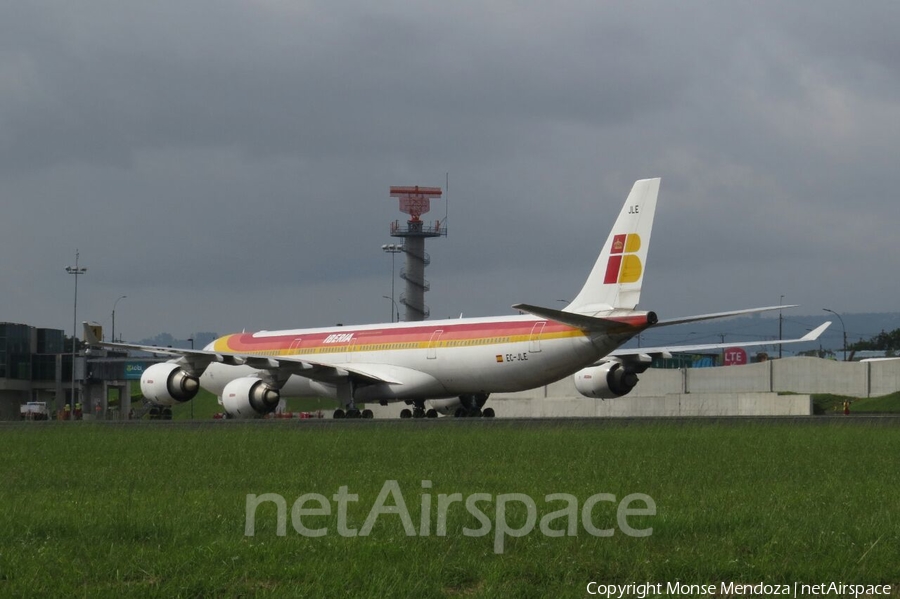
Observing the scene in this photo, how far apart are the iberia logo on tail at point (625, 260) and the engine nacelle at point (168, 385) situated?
1675 cm

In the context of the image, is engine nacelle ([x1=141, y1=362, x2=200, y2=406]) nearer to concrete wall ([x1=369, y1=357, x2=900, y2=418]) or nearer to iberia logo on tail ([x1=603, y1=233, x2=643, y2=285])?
iberia logo on tail ([x1=603, y1=233, x2=643, y2=285])

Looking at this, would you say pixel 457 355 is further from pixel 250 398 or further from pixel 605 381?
pixel 250 398

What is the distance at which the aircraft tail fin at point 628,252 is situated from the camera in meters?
39.0

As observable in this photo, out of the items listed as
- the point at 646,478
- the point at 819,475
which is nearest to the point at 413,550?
the point at 646,478

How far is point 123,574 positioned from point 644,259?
32.0m

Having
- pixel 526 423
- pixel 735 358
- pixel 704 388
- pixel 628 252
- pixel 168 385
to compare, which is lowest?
pixel 526 423

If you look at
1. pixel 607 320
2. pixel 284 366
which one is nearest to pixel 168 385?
pixel 284 366

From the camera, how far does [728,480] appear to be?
615 inches

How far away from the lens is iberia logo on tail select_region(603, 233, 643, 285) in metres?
39.2

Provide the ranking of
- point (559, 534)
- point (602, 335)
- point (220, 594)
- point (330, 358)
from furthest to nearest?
1. point (330, 358)
2. point (602, 335)
3. point (559, 534)
4. point (220, 594)

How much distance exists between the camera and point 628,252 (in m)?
39.2

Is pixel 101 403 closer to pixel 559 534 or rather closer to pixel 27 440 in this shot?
pixel 27 440
